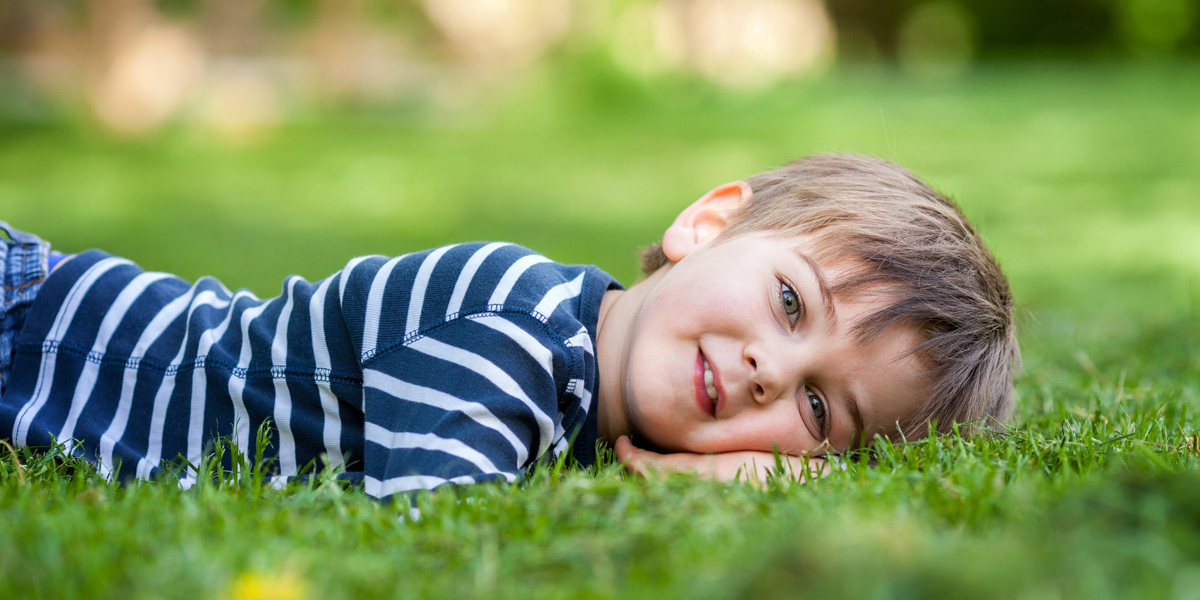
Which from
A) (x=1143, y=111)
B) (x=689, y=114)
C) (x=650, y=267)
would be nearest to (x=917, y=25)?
(x=1143, y=111)

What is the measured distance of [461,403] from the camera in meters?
1.97

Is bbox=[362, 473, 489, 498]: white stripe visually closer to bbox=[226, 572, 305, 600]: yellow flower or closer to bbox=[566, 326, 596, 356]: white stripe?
bbox=[566, 326, 596, 356]: white stripe

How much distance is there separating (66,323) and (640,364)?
145cm

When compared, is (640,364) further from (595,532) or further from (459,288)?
(595,532)

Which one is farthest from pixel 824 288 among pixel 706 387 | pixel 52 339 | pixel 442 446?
pixel 52 339

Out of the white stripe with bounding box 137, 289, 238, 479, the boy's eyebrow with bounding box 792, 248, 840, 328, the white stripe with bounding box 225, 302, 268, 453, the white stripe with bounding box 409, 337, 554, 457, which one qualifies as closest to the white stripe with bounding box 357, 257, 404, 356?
the white stripe with bounding box 409, 337, 554, 457

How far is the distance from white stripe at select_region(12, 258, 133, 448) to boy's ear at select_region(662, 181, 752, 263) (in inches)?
57.2

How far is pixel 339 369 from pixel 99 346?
2.27ft

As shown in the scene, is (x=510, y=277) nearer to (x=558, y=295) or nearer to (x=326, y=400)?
(x=558, y=295)

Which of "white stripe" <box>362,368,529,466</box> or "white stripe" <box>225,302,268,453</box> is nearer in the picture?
"white stripe" <box>362,368,529,466</box>

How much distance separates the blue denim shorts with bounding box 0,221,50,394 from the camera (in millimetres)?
2521

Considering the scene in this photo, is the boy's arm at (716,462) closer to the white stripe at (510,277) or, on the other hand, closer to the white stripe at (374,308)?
the white stripe at (510,277)

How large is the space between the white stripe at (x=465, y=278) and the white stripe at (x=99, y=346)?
91 cm

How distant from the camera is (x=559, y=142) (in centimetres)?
1123
